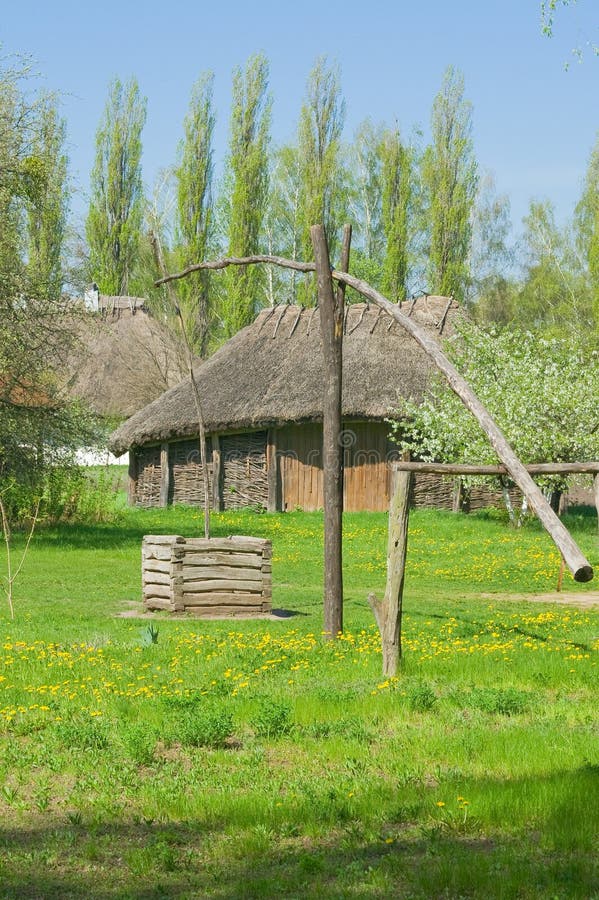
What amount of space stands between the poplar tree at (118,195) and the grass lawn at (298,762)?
134 ft

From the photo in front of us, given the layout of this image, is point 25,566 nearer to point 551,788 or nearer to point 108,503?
point 108,503

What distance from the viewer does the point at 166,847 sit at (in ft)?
17.3

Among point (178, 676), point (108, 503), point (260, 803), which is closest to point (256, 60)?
point (108, 503)

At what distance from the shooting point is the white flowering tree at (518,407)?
27.4m

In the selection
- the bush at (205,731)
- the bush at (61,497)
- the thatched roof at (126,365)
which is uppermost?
the thatched roof at (126,365)

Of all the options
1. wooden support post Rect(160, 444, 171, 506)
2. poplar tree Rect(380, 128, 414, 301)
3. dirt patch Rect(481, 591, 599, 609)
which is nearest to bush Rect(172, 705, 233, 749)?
dirt patch Rect(481, 591, 599, 609)

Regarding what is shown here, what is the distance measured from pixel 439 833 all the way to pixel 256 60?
158ft

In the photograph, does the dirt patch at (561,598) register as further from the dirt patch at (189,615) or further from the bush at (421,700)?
the bush at (421,700)

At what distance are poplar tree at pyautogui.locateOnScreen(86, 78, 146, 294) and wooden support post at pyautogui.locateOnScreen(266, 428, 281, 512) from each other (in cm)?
2114

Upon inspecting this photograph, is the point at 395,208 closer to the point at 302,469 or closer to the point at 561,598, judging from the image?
the point at 302,469

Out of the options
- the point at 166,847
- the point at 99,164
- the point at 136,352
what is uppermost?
the point at 99,164

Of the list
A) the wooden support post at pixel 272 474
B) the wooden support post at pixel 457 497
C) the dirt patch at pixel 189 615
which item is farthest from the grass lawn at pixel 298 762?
the wooden support post at pixel 272 474

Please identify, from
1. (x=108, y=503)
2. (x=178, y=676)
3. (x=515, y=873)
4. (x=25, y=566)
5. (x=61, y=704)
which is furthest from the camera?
(x=108, y=503)

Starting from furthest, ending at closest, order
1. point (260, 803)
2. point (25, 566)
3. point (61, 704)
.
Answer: point (25, 566) < point (61, 704) < point (260, 803)
